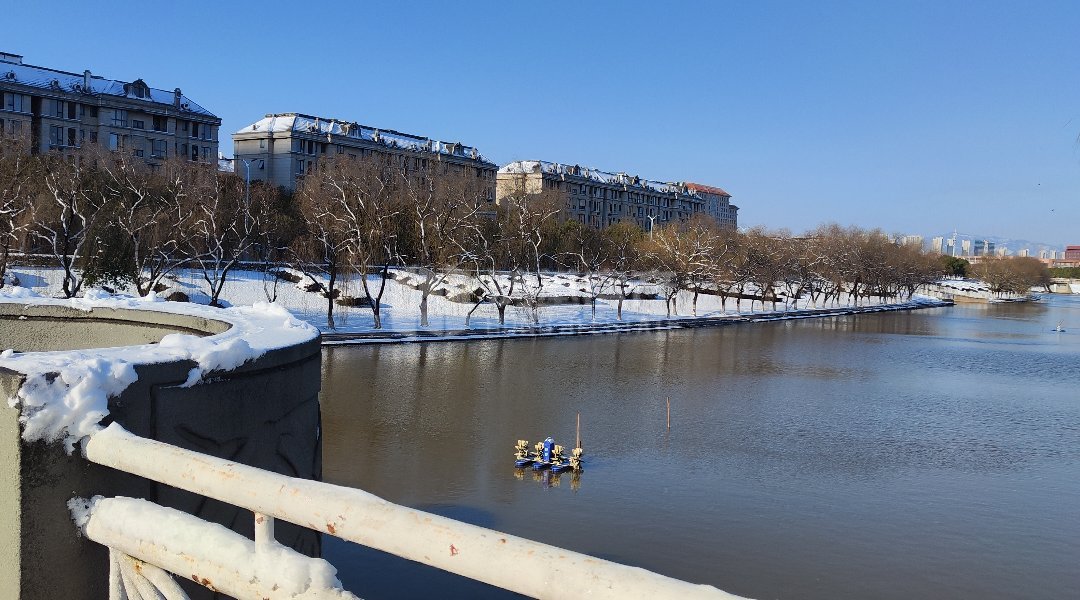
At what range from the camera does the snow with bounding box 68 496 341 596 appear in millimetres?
2211

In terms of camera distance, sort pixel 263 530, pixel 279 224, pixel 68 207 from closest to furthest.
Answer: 1. pixel 263 530
2. pixel 68 207
3. pixel 279 224

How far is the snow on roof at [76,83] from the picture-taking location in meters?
64.9

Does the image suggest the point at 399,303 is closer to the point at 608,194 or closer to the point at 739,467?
the point at 739,467

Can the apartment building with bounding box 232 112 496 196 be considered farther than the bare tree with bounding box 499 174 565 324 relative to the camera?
Yes

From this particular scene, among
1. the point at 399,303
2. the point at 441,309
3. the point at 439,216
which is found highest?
the point at 439,216

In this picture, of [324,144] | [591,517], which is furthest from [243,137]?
[591,517]

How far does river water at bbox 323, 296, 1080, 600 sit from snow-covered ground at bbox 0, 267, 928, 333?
1038 centimetres

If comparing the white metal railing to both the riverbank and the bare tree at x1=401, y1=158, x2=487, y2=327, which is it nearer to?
the riverbank

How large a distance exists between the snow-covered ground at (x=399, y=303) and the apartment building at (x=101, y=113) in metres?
24.0

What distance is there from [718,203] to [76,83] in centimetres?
13117

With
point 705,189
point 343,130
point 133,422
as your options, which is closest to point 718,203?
point 705,189

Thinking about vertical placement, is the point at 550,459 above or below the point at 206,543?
below

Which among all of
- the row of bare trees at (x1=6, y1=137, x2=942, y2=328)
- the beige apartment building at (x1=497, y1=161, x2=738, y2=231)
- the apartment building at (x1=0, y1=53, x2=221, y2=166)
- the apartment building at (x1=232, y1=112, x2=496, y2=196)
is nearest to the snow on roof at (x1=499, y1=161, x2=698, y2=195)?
the beige apartment building at (x1=497, y1=161, x2=738, y2=231)

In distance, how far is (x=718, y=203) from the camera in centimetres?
17588
